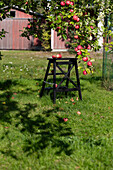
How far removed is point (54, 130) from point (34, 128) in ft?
1.23

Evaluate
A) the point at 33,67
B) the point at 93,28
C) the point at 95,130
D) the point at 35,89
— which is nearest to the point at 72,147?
the point at 95,130

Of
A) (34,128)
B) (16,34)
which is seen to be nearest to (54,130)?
(34,128)

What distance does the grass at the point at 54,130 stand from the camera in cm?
305

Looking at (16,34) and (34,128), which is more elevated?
(16,34)

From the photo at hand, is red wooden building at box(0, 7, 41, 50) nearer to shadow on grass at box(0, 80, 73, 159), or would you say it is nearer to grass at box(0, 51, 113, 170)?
grass at box(0, 51, 113, 170)

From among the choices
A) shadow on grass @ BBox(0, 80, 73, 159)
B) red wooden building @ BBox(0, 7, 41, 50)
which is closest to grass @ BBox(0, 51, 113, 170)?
shadow on grass @ BBox(0, 80, 73, 159)

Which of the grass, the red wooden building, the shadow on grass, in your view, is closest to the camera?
the grass

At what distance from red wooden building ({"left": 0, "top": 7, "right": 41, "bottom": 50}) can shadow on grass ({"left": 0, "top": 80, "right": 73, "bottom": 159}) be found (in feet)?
40.0

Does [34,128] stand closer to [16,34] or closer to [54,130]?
[54,130]

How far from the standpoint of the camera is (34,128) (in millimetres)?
4062

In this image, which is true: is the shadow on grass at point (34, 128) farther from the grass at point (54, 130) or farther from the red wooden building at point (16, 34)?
the red wooden building at point (16, 34)

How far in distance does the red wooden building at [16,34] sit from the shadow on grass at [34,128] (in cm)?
1220

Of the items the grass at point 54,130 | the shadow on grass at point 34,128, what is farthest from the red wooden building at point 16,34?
the shadow on grass at point 34,128

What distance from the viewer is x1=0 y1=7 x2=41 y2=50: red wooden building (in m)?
17.3
